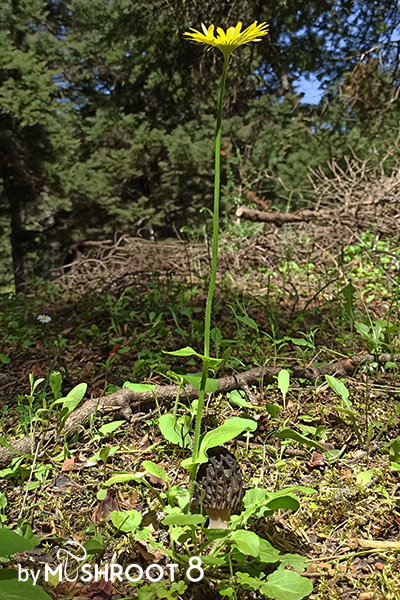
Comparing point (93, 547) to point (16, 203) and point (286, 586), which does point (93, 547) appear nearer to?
point (286, 586)

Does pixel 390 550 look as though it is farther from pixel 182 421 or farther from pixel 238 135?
pixel 238 135

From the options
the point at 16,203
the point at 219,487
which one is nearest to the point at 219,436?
the point at 219,487

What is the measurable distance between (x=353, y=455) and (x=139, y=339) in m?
1.15

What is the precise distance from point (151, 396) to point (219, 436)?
65 centimetres

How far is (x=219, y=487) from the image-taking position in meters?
0.99

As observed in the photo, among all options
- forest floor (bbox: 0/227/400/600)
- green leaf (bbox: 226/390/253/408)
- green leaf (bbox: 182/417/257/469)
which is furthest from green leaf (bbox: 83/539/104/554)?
green leaf (bbox: 226/390/253/408)

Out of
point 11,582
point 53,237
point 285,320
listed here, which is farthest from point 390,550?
point 53,237

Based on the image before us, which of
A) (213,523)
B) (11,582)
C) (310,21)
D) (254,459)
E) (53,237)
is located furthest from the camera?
(53,237)

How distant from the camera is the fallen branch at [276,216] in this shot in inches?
160

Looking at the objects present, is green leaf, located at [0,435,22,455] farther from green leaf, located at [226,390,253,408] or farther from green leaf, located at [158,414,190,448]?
green leaf, located at [226,390,253,408]

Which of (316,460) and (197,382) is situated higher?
(197,382)

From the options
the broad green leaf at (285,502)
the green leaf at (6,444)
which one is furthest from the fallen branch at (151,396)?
the broad green leaf at (285,502)

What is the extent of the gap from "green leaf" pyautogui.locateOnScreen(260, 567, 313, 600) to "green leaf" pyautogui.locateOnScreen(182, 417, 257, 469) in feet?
0.87

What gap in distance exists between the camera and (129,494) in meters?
1.21
